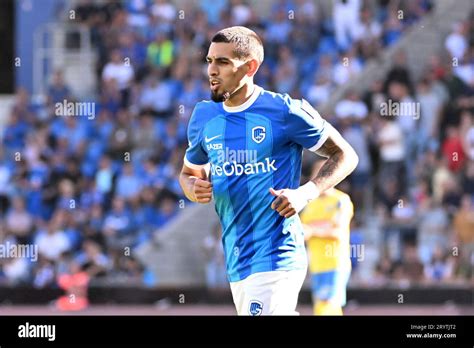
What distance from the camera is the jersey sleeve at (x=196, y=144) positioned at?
6.40 metres

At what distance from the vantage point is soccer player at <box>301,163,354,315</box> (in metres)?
9.50

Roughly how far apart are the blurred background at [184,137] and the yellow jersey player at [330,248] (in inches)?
152

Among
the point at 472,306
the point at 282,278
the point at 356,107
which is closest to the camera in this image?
the point at 282,278

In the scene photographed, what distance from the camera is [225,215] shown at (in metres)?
6.22

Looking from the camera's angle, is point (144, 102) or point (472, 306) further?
point (144, 102)

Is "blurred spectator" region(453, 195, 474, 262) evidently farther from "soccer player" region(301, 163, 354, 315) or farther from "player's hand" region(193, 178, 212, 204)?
"player's hand" region(193, 178, 212, 204)

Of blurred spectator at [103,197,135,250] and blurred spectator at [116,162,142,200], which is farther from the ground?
blurred spectator at [116,162,142,200]

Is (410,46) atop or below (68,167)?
atop

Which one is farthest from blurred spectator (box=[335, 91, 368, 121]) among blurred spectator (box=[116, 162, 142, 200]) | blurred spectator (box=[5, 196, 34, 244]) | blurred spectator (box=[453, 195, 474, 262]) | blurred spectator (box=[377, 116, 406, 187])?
blurred spectator (box=[5, 196, 34, 244])

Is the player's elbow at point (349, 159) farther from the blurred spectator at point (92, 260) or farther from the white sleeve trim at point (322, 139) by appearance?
the blurred spectator at point (92, 260)

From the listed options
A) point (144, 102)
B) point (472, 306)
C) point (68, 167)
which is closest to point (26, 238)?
point (68, 167)

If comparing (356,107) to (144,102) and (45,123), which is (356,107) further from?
(45,123)
